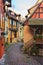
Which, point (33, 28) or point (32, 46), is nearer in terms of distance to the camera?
point (32, 46)

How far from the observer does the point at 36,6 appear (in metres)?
28.5

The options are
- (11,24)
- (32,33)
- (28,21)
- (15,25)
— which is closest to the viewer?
(28,21)

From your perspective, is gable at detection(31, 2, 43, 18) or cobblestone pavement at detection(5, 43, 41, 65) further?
gable at detection(31, 2, 43, 18)

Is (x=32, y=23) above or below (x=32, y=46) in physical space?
above

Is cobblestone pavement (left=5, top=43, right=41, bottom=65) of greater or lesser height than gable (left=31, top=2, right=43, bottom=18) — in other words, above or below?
below

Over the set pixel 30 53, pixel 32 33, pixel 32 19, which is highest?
pixel 32 19

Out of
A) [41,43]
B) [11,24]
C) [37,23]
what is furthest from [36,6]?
[11,24]

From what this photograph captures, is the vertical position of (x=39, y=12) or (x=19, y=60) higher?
(x=39, y=12)

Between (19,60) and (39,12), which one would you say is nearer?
(19,60)

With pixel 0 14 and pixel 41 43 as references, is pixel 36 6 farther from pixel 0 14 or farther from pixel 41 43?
pixel 0 14

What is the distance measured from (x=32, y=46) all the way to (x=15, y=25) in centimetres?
2357

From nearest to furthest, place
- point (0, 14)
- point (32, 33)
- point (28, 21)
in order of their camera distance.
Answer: point (0, 14)
point (28, 21)
point (32, 33)

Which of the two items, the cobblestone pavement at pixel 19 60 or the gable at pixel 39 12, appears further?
the gable at pixel 39 12

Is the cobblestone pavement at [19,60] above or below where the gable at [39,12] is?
below
